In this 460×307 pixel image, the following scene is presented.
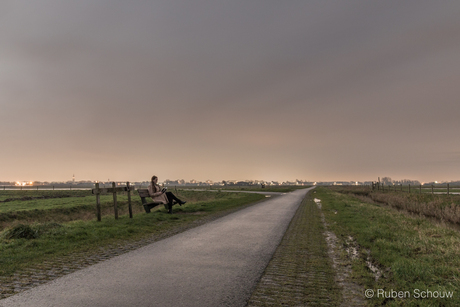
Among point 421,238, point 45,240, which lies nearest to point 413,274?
point 421,238

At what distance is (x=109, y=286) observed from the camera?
466 centimetres

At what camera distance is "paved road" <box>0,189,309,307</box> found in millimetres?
4047

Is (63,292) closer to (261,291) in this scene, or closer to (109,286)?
(109,286)

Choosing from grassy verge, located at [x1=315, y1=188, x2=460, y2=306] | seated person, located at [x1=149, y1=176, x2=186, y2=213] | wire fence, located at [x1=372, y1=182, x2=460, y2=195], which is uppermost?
seated person, located at [x1=149, y1=176, x2=186, y2=213]

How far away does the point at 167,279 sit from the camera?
496 cm

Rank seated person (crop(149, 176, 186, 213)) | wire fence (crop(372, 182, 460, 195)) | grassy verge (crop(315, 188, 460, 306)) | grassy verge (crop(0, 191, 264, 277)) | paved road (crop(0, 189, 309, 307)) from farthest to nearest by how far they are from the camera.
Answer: wire fence (crop(372, 182, 460, 195))
seated person (crop(149, 176, 186, 213))
grassy verge (crop(0, 191, 264, 277))
grassy verge (crop(315, 188, 460, 306))
paved road (crop(0, 189, 309, 307))

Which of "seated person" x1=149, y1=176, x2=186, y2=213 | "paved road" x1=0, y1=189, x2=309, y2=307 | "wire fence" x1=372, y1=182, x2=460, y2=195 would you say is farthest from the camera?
"wire fence" x1=372, y1=182, x2=460, y2=195

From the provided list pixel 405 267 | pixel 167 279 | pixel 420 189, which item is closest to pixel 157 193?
pixel 167 279

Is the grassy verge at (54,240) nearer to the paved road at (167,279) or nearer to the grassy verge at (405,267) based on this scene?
the paved road at (167,279)

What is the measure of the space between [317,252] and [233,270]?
2.84m

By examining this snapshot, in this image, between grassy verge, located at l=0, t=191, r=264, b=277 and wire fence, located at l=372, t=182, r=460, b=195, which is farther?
wire fence, located at l=372, t=182, r=460, b=195

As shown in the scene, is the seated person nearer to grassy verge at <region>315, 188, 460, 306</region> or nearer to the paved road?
the paved road

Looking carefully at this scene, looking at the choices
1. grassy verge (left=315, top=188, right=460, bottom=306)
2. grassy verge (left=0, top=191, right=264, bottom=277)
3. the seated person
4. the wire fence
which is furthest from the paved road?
the wire fence

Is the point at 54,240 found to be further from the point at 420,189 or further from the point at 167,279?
the point at 420,189
